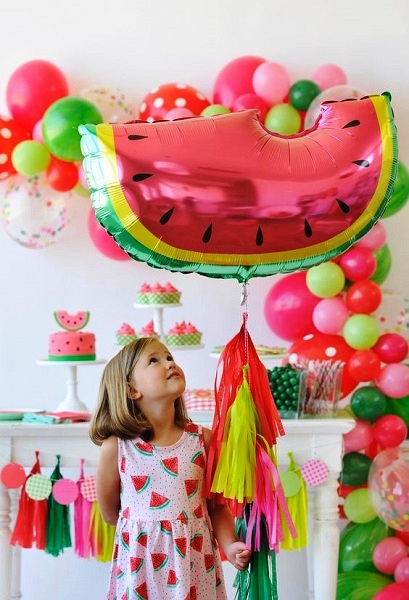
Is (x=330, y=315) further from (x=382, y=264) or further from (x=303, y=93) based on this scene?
(x=303, y=93)

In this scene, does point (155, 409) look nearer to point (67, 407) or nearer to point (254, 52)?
point (67, 407)

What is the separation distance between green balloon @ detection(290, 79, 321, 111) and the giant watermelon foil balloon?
1.08 m

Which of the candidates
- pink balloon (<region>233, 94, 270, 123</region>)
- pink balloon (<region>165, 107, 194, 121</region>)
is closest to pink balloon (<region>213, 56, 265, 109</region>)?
pink balloon (<region>233, 94, 270, 123</region>)

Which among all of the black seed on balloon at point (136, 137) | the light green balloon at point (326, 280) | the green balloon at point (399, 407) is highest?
the black seed on balloon at point (136, 137)

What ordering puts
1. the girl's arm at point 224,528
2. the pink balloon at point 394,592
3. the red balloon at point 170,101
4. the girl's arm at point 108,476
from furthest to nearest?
the red balloon at point 170,101
the pink balloon at point 394,592
the girl's arm at point 108,476
the girl's arm at point 224,528

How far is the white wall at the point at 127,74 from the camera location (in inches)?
112

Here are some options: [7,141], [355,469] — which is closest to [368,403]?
[355,469]

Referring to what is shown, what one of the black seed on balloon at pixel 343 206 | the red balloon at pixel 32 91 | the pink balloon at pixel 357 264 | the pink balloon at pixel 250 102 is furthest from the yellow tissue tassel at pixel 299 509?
the red balloon at pixel 32 91

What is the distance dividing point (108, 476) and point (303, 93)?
134 cm

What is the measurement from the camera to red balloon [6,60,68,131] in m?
2.64

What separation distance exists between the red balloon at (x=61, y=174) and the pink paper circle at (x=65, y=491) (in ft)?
2.75

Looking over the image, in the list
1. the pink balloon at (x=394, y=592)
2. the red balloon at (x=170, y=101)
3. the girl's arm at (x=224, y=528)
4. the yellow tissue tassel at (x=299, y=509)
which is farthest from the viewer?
the red balloon at (x=170, y=101)

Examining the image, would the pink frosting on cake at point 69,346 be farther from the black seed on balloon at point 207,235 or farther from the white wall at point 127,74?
the black seed on balloon at point 207,235

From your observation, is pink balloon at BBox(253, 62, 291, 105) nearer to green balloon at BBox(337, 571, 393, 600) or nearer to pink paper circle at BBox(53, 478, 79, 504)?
pink paper circle at BBox(53, 478, 79, 504)
